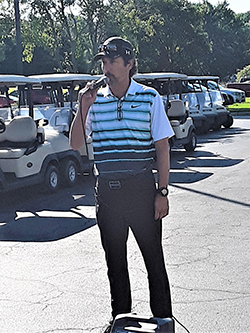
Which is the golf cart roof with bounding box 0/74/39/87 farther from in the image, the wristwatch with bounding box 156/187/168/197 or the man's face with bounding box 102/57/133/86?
the wristwatch with bounding box 156/187/168/197

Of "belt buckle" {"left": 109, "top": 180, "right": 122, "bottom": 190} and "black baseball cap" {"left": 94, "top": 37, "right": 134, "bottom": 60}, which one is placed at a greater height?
"black baseball cap" {"left": 94, "top": 37, "right": 134, "bottom": 60}

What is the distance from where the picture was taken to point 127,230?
3.81 m

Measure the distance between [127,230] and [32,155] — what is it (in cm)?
590

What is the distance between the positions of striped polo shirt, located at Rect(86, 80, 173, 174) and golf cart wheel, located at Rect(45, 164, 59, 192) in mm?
6171

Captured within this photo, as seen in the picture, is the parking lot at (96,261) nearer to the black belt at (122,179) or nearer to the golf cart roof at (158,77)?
the black belt at (122,179)

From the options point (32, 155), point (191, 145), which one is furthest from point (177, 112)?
point (32, 155)

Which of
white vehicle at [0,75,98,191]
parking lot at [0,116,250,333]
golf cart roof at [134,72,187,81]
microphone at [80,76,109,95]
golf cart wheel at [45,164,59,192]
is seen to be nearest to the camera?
microphone at [80,76,109,95]

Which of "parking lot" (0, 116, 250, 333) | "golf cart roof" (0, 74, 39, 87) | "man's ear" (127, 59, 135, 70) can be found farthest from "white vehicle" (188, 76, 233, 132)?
"man's ear" (127, 59, 135, 70)

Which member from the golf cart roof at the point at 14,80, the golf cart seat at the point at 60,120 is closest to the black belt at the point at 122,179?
the golf cart roof at the point at 14,80

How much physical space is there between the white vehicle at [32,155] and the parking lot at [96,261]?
306 mm

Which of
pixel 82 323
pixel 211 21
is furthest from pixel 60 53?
pixel 211 21

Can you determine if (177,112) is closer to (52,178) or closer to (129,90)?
(52,178)

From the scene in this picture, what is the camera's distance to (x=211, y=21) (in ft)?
231

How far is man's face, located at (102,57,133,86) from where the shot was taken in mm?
3668
